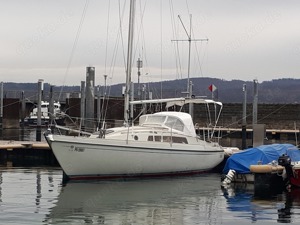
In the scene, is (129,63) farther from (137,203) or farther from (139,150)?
(137,203)

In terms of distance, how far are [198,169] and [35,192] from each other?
9372 millimetres

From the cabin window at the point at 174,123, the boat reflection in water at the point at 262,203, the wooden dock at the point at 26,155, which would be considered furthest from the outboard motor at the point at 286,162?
the wooden dock at the point at 26,155

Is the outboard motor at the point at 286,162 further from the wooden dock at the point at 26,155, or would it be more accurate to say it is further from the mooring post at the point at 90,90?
the wooden dock at the point at 26,155

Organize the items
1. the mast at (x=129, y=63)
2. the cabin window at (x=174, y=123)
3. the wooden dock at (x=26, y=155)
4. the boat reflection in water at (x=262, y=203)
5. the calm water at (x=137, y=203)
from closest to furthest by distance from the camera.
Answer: the calm water at (x=137, y=203) → the boat reflection in water at (x=262, y=203) → the cabin window at (x=174, y=123) → the mast at (x=129, y=63) → the wooden dock at (x=26, y=155)

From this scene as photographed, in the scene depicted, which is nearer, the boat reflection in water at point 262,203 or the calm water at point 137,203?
the calm water at point 137,203

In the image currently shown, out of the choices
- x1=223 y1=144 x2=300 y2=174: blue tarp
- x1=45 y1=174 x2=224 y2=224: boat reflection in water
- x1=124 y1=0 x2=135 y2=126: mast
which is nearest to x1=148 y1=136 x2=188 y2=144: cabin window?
x1=45 y1=174 x2=224 y2=224: boat reflection in water

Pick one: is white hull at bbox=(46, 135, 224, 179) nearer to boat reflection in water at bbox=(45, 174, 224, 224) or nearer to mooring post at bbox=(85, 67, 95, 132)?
boat reflection in water at bbox=(45, 174, 224, 224)

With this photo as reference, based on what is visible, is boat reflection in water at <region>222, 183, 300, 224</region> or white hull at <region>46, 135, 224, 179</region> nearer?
boat reflection in water at <region>222, 183, 300, 224</region>

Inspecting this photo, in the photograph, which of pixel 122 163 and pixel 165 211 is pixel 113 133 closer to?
pixel 122 163

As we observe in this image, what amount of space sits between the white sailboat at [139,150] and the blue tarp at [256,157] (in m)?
2.68

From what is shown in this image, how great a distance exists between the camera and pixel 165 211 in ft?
62.3

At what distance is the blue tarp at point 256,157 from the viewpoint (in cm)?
2539

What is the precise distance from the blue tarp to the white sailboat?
8.80ft

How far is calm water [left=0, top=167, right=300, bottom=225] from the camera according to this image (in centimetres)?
1759
